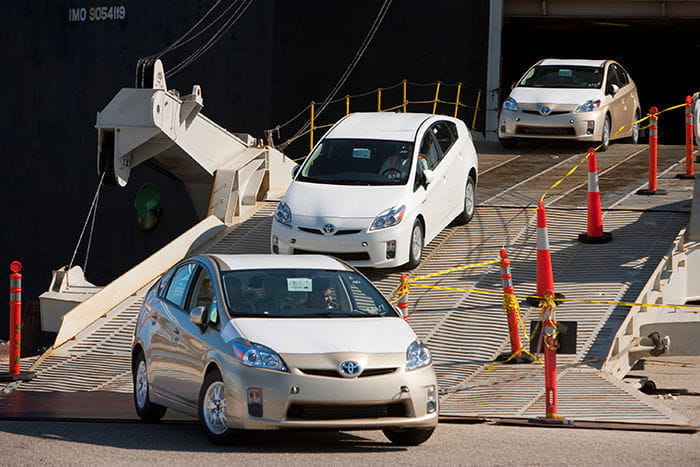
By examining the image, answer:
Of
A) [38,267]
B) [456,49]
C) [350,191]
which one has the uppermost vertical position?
[456,49]

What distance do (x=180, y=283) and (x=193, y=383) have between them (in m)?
1.24

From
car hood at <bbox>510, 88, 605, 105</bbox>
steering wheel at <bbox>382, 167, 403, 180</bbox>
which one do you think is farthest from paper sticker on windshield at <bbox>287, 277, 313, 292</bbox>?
car hood at <bbox>510, 88, 605, 105</bbox>

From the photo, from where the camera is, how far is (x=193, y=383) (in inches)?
399

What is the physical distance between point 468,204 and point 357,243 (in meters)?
3.24

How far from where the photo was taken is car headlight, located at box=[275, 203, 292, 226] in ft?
55.0

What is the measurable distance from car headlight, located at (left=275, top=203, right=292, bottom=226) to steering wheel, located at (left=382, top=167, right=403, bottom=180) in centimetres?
135

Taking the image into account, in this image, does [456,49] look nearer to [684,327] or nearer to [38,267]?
[38,267]

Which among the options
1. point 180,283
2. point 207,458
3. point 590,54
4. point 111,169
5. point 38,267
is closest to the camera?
point 207,458

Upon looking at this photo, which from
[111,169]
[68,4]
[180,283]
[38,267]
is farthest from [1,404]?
[68,4]

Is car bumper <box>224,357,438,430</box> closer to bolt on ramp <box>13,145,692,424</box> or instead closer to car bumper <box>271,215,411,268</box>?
bolt on ramp <box>13,145,692,424</box>

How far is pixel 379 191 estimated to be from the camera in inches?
668

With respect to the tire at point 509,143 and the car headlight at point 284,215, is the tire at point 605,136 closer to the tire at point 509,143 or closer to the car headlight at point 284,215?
the tire at point 509,143

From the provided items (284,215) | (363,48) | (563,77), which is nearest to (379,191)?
(284,215)

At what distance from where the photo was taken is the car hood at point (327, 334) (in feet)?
31.1
